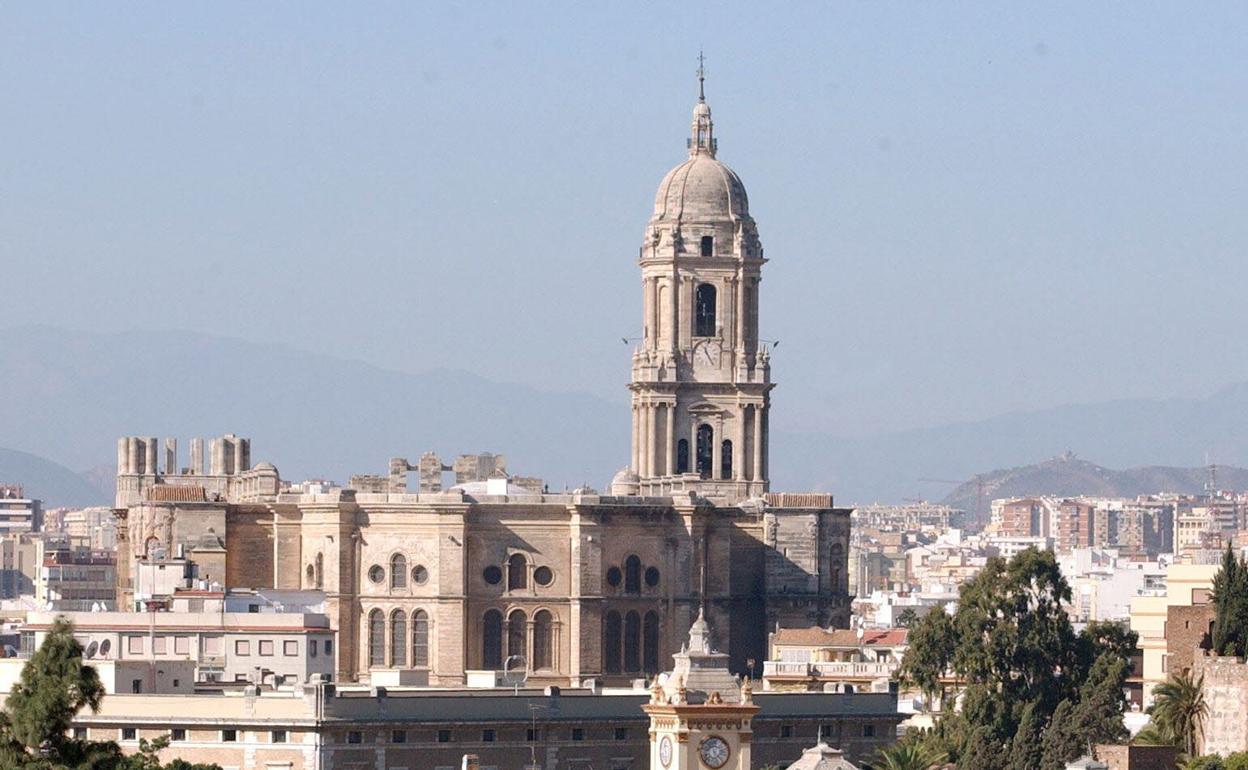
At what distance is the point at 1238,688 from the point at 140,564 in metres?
53.1

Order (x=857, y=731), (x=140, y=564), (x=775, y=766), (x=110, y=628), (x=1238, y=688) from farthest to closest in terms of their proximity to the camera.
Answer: (x=140, y=564)
(x=110, y=628)
(x=857, y=731)
(x=775, y=766)
(x=1238, y=688)

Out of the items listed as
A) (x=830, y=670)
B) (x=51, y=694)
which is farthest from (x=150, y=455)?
(x=51, y=694)

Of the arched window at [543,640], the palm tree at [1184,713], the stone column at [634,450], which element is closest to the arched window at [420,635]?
the arched window at [543,640]

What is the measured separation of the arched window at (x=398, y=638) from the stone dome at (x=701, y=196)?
707 inches

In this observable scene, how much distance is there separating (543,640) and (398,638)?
4.63 meters

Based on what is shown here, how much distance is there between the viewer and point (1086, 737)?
126m

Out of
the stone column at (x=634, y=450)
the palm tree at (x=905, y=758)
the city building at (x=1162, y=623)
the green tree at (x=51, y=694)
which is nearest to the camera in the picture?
the green tree at (x=51, y=694)

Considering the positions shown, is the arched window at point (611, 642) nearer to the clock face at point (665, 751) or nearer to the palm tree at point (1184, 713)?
the palm tree at point (1184, 713)

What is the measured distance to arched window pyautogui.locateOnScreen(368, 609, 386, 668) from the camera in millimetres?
154250

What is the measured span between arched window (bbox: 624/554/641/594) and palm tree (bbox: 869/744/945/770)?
31.9 meters

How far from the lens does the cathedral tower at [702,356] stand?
530 ft

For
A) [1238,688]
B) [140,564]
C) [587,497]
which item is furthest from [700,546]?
[1238,688]

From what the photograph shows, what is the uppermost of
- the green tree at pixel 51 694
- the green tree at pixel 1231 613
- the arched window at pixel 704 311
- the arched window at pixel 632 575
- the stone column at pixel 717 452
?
the arched window at pixel 704 311

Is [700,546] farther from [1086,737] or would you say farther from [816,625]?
[1086,737]
